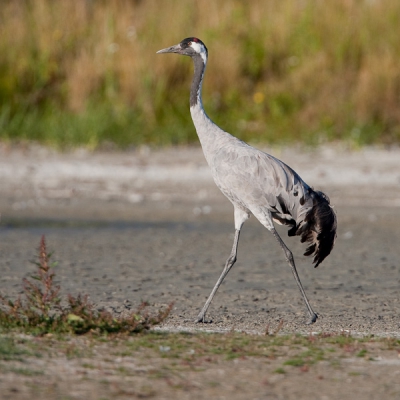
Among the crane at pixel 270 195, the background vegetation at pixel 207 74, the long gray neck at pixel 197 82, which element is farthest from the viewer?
the background vegetation at pixel 207 74

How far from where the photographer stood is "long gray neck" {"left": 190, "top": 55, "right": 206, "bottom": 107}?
679 centimetres

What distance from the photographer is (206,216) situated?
1011 cm

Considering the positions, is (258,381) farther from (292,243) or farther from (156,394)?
(292,243)

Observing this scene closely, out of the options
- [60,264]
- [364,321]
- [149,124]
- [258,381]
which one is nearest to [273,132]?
[149,124]

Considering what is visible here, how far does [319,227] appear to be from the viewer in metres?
6.33

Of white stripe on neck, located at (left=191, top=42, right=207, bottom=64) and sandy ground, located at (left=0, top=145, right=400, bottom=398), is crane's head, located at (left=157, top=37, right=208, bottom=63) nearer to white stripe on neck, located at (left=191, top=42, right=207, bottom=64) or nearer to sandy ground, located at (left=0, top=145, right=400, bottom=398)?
white stripe on neck, located at (left=191, top=42, right=207, bottom=64)

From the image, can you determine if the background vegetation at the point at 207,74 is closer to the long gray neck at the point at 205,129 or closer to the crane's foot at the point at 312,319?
the long gray neck at the point at 205,129

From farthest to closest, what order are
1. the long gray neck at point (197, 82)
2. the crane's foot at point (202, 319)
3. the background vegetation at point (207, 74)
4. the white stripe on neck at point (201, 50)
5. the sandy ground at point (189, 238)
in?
the background vegetation at point (207, 74), the white stripe on neck at point (201, 50), the long gray neck at point (197, 82), the sandy ground at point (189, 238), the crane's foot at point (202, 319)

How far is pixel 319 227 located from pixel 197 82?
1371mm

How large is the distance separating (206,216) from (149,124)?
3.15 m

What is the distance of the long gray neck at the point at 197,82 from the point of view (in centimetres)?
679

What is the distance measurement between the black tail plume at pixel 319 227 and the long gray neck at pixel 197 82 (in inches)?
41.6

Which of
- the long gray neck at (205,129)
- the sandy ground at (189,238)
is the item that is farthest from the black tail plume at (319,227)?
the long gray neck at (205,129)

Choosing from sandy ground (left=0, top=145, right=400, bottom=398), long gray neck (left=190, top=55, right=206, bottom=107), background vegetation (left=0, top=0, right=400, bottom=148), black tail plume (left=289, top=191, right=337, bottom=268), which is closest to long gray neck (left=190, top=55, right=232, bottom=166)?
long gray neck (left=190, top=55, right=206, bottom=107)
